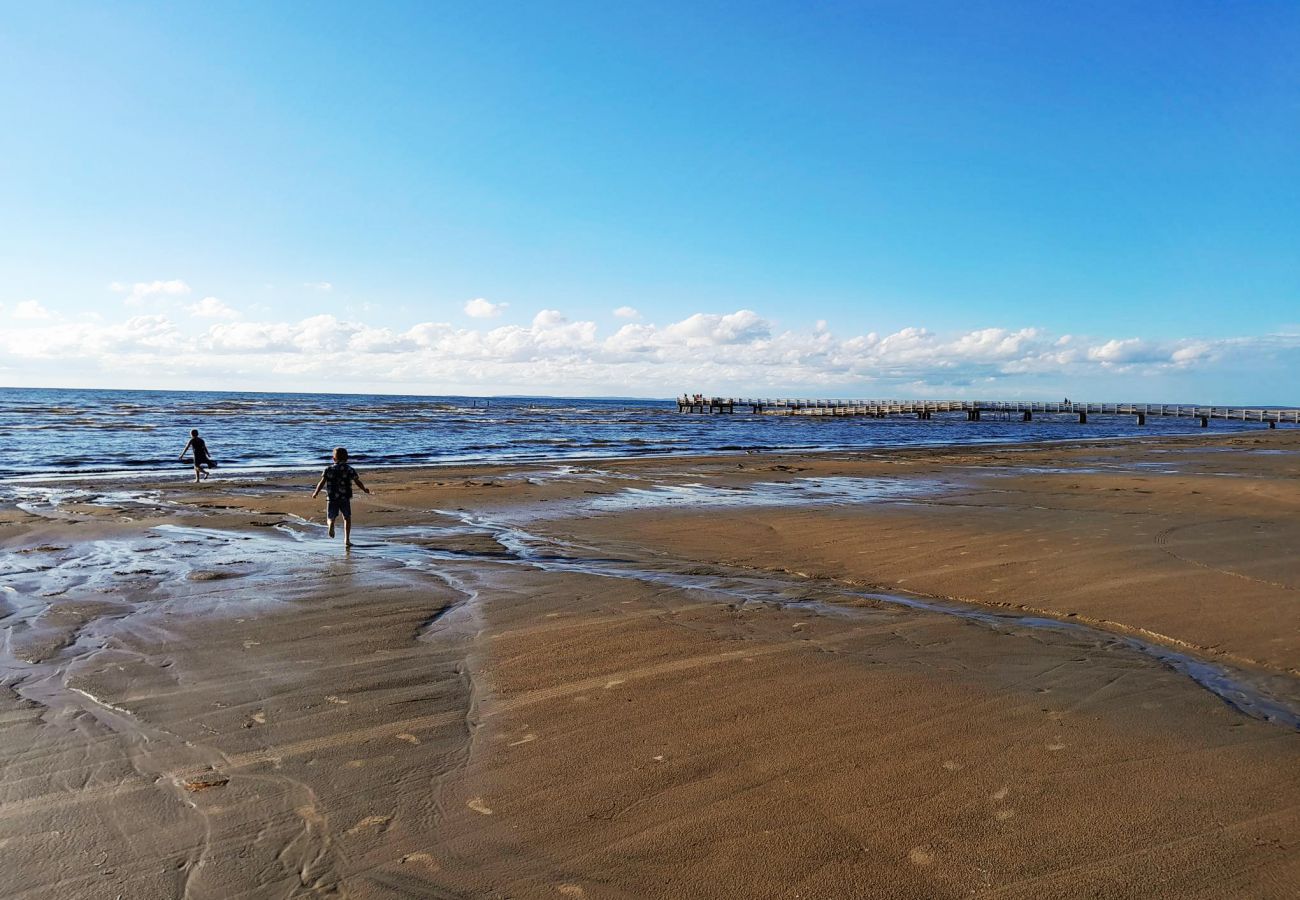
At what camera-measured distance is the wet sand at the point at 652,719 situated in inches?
154

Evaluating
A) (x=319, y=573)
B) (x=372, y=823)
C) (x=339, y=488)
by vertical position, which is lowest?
(x=319, y=573)

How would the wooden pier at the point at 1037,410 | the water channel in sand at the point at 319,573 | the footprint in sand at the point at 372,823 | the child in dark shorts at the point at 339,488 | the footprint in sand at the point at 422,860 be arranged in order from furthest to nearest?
the wooden pier at the point at 1037,410 → the child in dark shorts at the point at 339,488 → the water channel in sand at the point at 319,573 → the footprint in sand at the point at 372,823 → the footprint in sand at the point at 422,860

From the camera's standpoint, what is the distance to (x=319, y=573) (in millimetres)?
10734

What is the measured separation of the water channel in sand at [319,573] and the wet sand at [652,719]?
65 millimetres

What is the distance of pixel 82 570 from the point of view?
10.7 m

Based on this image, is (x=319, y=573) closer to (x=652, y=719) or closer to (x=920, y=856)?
(x=652, y=719)

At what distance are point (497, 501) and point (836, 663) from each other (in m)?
13.7

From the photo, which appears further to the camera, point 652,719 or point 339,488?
point 339,488

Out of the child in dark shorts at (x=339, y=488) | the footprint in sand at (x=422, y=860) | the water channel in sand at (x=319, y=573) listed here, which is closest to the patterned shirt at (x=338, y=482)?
the child in dark shorts at (x=339, y=488)

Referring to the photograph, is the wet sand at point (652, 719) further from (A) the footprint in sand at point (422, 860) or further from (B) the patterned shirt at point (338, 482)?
(B) the patterned shirt at point (338, 482)

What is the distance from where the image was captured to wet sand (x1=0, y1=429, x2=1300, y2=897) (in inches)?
154

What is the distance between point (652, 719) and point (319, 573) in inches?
264

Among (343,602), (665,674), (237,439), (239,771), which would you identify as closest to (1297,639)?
(665,674)

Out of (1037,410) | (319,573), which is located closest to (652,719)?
(319,573)
